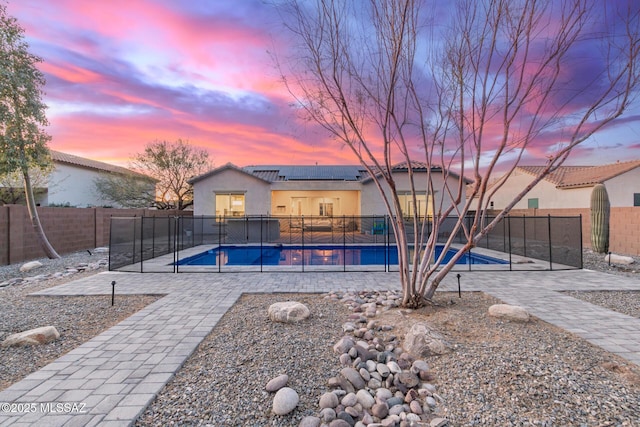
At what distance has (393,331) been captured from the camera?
3551 mm

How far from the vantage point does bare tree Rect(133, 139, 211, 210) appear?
2070cm

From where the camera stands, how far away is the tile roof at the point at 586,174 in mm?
15758

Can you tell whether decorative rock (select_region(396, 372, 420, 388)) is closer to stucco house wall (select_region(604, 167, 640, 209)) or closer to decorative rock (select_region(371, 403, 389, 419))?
decorative rock (select_region(371, 403, 389, 419))

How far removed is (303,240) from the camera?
9633 mm

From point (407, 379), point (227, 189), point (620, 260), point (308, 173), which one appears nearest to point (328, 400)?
point (407, 379)

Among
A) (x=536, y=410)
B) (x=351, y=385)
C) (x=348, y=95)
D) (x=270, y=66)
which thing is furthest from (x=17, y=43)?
(x=536, y=410)

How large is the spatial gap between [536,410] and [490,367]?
507mm

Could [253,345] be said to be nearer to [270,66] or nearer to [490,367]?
[490,367]

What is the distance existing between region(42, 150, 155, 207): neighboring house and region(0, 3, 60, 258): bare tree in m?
11.4

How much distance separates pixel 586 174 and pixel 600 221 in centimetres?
1123

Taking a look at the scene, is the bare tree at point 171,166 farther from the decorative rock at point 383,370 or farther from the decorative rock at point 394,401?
the decorative rock at point 394,401

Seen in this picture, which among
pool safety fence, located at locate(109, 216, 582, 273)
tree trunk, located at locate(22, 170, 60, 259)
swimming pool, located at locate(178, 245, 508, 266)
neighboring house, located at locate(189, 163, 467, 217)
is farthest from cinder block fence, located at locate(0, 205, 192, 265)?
swimming pool, located at locate(178, 245, 508, 266)

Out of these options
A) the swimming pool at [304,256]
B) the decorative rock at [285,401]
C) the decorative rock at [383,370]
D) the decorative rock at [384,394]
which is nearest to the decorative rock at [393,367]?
the decorative rock at [383,370]

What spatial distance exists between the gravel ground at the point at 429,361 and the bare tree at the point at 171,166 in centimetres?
1843
